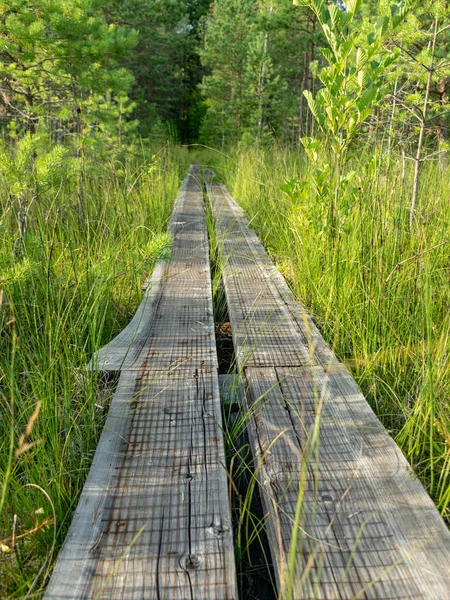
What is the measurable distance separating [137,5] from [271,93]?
6594 mm

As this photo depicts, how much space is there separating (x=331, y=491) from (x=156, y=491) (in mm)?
412

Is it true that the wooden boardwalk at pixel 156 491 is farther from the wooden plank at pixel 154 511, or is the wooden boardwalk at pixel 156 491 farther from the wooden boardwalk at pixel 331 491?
the wooden boardwalk at pixel 331 491

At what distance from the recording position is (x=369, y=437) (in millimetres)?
1279

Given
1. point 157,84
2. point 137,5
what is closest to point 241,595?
point 137,5

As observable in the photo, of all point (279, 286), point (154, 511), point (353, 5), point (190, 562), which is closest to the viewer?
point (190, 562)

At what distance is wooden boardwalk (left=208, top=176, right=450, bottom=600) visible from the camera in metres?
0.86

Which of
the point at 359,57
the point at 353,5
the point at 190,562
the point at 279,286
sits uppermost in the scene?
the point at 353,5

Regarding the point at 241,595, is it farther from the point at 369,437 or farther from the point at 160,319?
the point at 160,319

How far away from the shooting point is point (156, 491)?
1.08 meters

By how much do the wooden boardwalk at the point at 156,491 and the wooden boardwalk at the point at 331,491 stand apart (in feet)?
Answer: 0.40

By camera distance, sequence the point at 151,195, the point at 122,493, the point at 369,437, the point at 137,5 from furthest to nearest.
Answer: the point at 137,5 → the point at 151,195 → the point at 369,437 → the point at 122,493

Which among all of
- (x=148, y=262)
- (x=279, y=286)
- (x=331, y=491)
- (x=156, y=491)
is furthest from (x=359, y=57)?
(x=156, y=491)

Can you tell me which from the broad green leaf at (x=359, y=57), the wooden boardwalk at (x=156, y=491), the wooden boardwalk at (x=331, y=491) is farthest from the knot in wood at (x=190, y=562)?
the broad green leaf at (x=359, y=57)

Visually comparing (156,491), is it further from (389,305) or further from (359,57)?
(359,57)
